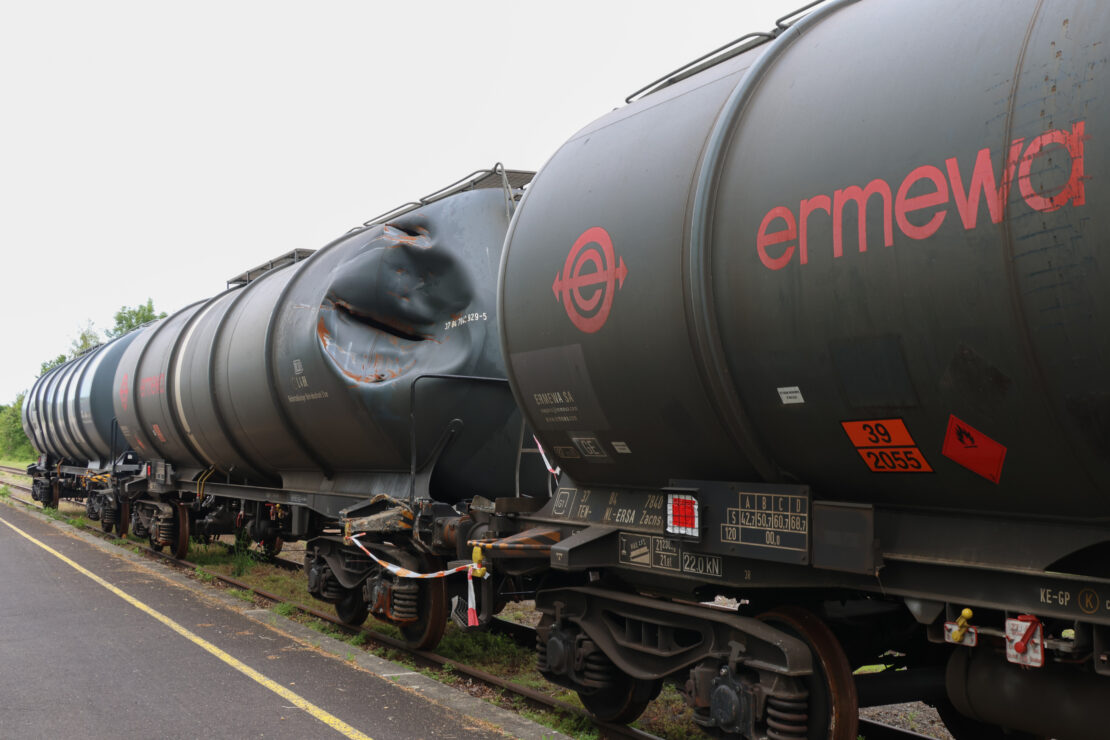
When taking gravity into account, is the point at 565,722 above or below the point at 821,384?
below

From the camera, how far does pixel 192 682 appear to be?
7.10 metres

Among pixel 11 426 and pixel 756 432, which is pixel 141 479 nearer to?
pixel 756 432

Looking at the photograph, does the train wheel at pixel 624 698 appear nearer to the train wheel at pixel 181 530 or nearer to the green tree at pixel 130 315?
the train wheel at pixel 181 530

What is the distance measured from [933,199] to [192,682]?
6549 millimetres

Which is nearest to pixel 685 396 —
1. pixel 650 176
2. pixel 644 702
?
pixel 650 176

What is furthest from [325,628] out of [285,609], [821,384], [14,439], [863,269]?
[14,439]

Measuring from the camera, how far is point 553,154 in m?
5.99

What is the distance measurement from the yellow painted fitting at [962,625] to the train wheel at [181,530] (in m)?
13.5

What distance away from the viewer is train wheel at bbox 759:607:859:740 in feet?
13.7

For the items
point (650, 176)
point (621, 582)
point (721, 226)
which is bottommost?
point (621, 582)

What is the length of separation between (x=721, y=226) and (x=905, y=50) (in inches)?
41.9

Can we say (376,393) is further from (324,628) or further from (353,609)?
(324,628)

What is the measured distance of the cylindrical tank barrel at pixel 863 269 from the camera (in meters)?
2.97

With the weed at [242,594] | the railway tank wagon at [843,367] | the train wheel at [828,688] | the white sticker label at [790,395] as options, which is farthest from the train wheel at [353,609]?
the white sticker label at [790,395]
